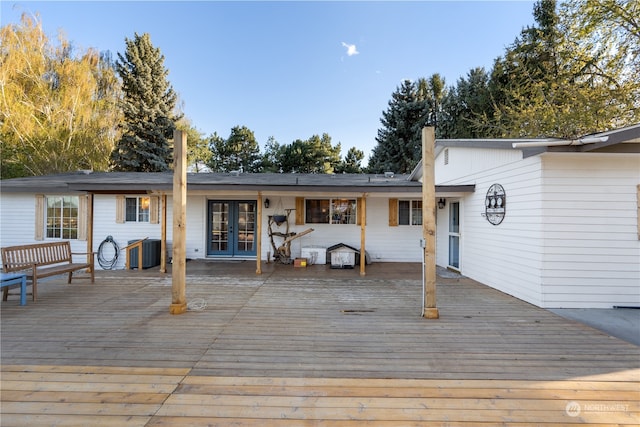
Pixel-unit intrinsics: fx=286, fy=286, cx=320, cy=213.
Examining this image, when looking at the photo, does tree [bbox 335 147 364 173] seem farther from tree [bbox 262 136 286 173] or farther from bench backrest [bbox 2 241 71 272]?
bench backrest [bbox 2 241 71 272]

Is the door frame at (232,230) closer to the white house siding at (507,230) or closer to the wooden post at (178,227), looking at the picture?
the wooden post at (178,227)

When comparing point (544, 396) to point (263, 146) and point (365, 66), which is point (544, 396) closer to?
point (365, 66)

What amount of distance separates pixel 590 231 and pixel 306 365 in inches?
178

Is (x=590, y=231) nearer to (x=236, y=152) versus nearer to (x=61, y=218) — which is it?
(x=61, y=218)

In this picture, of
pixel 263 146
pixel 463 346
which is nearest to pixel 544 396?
pixel 463 346

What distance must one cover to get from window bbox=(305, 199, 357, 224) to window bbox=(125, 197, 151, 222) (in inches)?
173

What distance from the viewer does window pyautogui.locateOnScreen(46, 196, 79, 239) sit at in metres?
7.61

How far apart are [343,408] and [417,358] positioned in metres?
1.02

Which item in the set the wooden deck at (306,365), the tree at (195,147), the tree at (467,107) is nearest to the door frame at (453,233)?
the wooden deck at (306,365)

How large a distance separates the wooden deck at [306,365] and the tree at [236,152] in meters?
18.5

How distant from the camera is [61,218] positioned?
7.63m

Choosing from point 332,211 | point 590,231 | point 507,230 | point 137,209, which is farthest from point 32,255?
point 590,231

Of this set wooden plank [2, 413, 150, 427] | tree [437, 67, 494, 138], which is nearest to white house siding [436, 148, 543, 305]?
wooden plank [2, 413, 150, 427]

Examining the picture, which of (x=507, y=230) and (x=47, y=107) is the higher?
(x=47, y=107)
